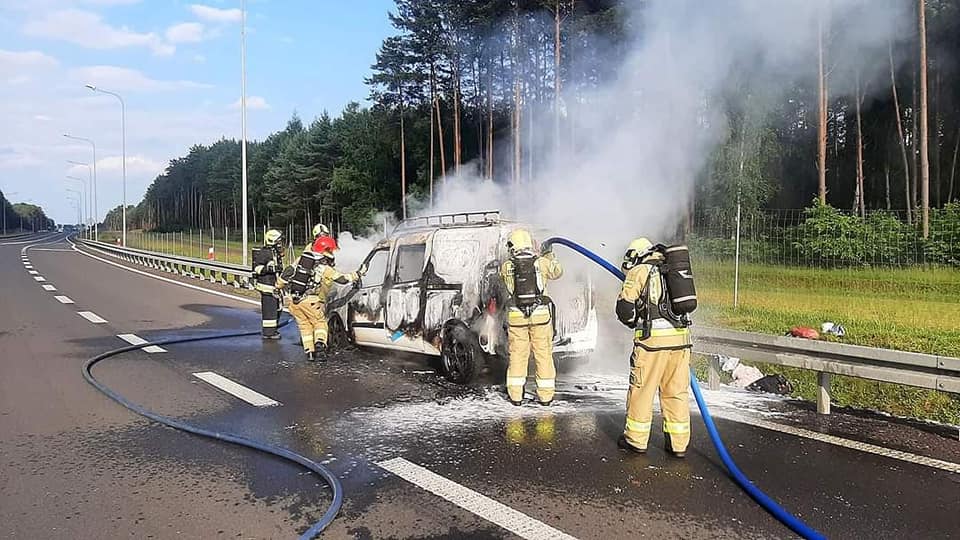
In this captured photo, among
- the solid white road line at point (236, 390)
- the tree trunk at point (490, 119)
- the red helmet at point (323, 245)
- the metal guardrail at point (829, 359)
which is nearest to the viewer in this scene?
the metal guardrail at point (829, 359)

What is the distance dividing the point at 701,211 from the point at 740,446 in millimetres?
12638

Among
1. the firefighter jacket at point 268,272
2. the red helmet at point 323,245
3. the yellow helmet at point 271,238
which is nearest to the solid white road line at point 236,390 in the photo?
the red helmet at point 323,245

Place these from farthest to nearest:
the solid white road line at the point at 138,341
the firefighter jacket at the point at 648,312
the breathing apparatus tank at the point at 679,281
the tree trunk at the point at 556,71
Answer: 1. the tree trunk at the point at 556,71
2. the solid white road line at the point at 138,341
3. the firefighter jacket at the point at 648,312
4. the breathing apparatus tank at the point at 679,281

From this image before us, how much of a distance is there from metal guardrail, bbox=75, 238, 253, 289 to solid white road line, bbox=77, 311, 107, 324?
4332mm

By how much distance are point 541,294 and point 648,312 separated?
5.15ft

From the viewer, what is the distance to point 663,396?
5.18 metres

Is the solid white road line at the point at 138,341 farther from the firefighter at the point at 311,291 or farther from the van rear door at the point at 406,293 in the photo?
the van rear door at the point at 406,293

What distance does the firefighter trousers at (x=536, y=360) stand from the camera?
656cm

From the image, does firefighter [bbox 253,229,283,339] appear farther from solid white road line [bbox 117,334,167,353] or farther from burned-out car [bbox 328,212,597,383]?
burned-out car [bbox 328,212,597,383]

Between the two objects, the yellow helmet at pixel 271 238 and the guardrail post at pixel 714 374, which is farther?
the yellow helmet at pixel 271 238

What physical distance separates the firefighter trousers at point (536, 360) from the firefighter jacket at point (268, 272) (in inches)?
220

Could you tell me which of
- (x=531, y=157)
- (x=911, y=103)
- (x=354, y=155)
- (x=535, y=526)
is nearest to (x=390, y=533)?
(x=535, y=526)

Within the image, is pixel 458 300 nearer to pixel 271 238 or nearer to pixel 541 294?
pixel 541 294

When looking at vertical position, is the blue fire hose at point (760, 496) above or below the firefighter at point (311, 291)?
below
